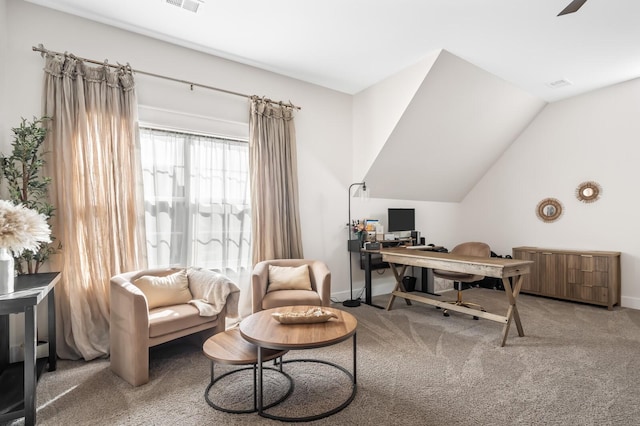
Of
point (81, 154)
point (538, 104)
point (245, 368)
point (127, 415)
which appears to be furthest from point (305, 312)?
point (538, 104)

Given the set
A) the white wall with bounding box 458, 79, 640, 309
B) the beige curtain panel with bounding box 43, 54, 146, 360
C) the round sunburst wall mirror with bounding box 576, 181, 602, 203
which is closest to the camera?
the beige curtain panel with bounding box 43, 54, 146, 360

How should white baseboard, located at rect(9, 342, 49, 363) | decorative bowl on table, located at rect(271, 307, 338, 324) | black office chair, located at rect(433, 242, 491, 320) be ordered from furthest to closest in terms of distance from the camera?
black office chair, located at rect(433, 242, 491, 320) < white baseboard, located at rect(9, 342, 49, 363) < decorative bowl on table, located at rect(271, 307, 338, 324)

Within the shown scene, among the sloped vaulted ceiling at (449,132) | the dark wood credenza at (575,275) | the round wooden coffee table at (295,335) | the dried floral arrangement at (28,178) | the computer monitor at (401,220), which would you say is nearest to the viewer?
the round wooden coffee table at (295,335)

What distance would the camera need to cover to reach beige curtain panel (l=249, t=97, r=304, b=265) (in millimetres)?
4016

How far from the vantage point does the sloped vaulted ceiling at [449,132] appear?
4234mm

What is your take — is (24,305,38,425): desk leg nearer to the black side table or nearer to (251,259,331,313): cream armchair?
the black side table

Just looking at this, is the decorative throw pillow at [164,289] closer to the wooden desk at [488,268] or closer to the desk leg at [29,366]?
the desk leg at [29,366]

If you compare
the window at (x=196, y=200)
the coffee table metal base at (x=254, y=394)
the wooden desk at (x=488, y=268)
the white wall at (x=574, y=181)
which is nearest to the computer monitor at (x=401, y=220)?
the wooden desk at (x=488, y=268)

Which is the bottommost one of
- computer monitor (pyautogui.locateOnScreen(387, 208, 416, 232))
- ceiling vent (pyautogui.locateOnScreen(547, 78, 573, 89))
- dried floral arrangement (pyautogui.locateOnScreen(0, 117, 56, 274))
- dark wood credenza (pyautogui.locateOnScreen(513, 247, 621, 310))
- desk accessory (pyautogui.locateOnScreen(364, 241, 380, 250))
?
dark wood credenza (pyautogui.locateOnScreen(513, 247, 621, 310))

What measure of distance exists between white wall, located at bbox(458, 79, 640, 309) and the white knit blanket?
4879mm

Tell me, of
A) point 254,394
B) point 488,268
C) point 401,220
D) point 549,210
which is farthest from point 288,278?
point 549,210

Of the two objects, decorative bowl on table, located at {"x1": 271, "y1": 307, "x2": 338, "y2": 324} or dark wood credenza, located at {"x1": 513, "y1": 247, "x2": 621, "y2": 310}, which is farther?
dark wood credenza, located at {"x1": 513, "y1": 247, "x2": 621, "y2": 310}

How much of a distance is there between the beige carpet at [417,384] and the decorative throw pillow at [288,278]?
79 centimetres

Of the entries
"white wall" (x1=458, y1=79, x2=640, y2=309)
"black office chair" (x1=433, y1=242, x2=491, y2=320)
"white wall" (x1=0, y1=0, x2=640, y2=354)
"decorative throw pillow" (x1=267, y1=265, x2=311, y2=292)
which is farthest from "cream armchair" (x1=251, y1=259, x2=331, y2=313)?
"white wall" (x1=458, y1=79, x2=640, y2=309)
